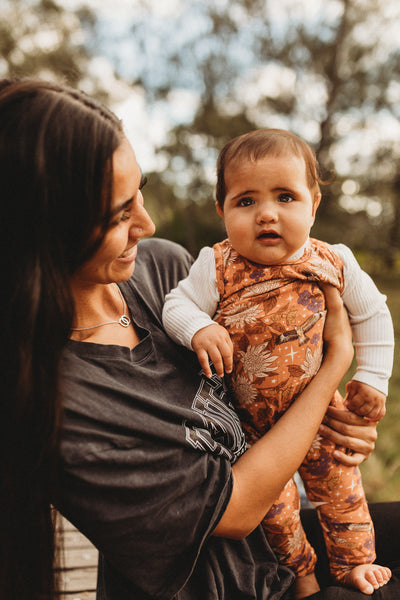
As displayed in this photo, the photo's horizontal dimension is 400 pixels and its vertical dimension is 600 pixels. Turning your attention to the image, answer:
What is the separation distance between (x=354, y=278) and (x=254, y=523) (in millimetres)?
794

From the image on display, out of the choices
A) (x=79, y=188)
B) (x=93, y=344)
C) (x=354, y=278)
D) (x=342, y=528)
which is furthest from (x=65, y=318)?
(x=342, y=528)

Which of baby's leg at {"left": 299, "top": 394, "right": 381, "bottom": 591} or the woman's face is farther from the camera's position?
baby's leg at {"left": 299, "top": 394, "right": 381, "bottom": 591}

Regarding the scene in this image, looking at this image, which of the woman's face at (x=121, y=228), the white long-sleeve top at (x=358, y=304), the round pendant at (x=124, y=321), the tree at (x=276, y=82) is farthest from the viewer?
the tree at (x=276, y=82)

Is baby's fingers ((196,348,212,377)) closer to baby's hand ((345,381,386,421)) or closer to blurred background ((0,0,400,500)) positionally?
baby's hand ((345,381,386,421))

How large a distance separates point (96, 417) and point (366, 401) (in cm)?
92

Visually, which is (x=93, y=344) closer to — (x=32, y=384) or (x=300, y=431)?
(x=32, y=384)

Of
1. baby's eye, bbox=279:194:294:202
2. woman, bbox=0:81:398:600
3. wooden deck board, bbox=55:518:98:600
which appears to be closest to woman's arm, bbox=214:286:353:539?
woman, bbox=0:81:398:600

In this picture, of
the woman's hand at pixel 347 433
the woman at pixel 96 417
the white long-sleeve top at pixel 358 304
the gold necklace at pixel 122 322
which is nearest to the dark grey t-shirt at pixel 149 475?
the woman at pixel 96 417

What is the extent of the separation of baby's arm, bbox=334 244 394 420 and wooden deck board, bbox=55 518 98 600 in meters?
1.48

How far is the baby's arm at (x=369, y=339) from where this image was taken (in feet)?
5.22

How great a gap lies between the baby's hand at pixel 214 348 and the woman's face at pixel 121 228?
27 cm

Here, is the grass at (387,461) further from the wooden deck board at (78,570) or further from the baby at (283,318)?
the baby at (283,318)

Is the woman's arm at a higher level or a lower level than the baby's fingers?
lower

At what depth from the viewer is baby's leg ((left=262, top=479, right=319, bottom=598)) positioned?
58.6 inches
